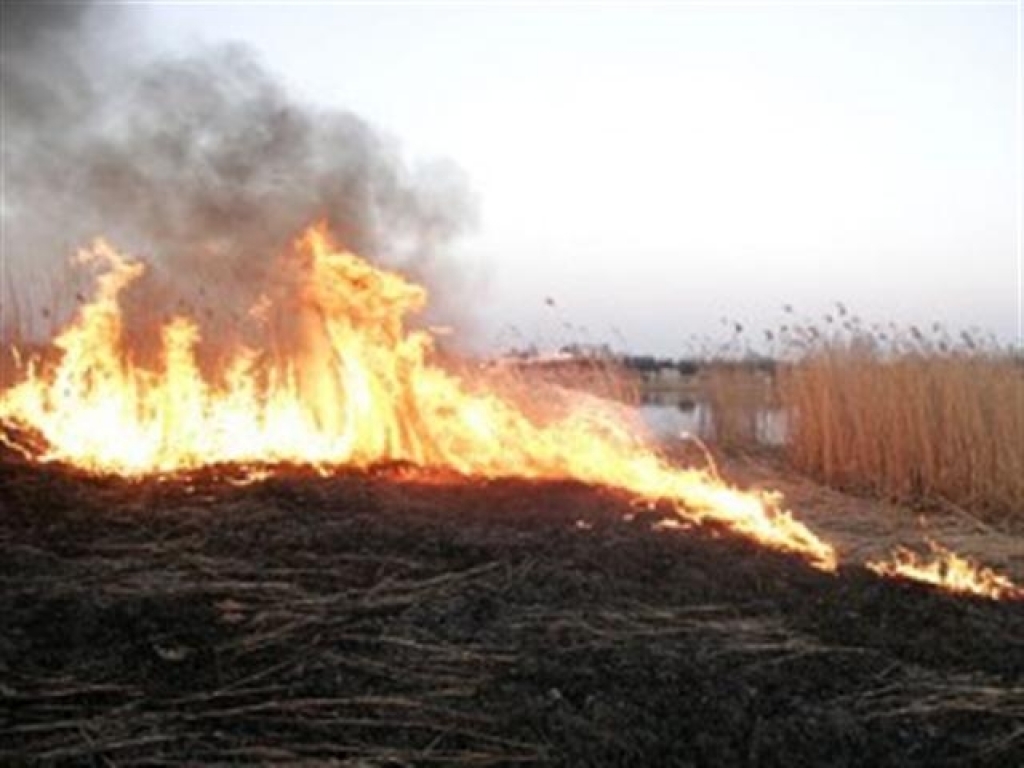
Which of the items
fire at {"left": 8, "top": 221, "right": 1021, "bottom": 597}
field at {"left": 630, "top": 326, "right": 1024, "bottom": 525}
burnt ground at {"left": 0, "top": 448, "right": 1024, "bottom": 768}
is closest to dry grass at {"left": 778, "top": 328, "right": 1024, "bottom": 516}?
field at {"left": 630, "top": 326, "right": 1024, "bottom": 525}

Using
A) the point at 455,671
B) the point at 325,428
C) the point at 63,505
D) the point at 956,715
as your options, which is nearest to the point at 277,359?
the point at 325,428

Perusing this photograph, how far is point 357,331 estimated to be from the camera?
9109mm

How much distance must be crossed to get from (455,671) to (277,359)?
22.5 ft

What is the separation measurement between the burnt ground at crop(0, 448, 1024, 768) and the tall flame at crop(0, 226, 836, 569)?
3.85 ft

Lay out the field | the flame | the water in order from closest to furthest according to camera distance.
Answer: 1. the flame
2. the field
3. the water

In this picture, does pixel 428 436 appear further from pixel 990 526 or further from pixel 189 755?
pixel 990 526

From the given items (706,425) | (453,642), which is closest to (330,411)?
(453,642)

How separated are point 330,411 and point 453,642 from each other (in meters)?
4.24

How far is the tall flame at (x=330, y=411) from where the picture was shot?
845 centimetres

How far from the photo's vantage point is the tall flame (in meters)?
8.45

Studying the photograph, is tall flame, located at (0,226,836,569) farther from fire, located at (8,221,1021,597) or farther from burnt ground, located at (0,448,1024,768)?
burnt ground, located at (0,448,1024,768)

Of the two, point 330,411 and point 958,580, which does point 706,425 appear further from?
point 958,580

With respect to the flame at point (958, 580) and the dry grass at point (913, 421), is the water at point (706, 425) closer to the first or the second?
the dry grass at point (913, 421)

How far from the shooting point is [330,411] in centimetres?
932
